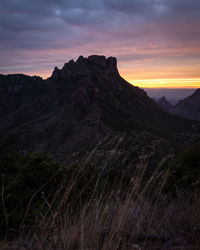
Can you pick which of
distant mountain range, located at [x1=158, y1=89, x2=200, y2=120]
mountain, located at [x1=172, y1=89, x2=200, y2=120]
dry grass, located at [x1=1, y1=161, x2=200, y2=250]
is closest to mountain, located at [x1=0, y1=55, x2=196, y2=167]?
mountain, located at [x1=172, y1=89, x2=200, y2=120]

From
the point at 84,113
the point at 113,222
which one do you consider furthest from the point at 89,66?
the point at 113,222

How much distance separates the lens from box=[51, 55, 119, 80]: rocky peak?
346 ft

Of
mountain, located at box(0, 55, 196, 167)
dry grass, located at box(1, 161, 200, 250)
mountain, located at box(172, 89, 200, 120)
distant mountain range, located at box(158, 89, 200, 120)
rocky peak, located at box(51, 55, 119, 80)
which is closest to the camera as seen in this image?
dry grass, located at box(1, 161, 200, 250)

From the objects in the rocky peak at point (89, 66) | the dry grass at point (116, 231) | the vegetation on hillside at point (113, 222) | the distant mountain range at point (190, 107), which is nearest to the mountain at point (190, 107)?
the distant mountain range at point (190, 107)

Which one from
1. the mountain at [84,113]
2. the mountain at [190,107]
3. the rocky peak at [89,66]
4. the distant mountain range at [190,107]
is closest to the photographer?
the mountain at [84,113]

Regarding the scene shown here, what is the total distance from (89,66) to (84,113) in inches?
1390

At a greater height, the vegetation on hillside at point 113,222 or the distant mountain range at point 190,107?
the vegetation on hillside at point 113,222

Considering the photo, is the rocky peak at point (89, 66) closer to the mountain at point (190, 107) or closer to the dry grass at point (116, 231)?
the mountain at point (190, 107)

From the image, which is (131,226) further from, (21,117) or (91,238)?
(21,117)

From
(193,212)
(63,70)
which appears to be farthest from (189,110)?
(193,212)

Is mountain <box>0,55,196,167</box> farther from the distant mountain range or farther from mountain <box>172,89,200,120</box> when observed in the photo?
the distant mountain range

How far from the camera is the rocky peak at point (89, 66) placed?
346 feet

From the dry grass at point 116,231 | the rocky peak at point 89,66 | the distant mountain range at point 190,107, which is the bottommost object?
the distant mountain range at point 190,107

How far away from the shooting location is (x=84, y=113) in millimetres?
83875
